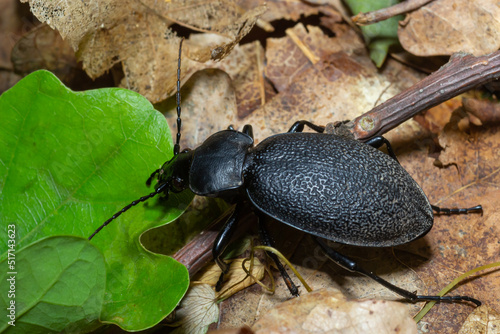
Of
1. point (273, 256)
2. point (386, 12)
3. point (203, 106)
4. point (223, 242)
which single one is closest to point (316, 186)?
point (273, 256)

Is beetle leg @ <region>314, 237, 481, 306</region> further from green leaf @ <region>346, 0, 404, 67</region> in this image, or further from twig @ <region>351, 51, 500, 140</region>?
green leaf @ <region>346, 0, 404, 67</region>

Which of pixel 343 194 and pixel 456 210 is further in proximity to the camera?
pixel 456 210

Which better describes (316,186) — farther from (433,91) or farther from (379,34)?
(379,34)

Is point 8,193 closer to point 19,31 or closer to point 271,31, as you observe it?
point 19,31

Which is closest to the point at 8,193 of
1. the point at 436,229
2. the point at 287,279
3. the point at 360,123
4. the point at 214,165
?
the point at 214,165

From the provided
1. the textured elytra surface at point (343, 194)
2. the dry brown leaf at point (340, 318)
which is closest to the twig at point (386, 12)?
the textured elytra surface at point (343, 194)

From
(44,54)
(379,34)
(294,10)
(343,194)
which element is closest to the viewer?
(343,194)
